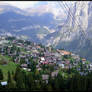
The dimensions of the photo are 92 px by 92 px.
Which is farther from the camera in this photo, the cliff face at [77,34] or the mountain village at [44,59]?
the cliff face at [77,34]

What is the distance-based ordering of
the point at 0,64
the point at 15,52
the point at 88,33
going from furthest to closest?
the point at 88,33, the point at 15,52, the point at 0,64

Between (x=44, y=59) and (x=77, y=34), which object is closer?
(x=44, y=59)

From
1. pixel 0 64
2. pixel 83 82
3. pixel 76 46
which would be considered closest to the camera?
pixel 83 82

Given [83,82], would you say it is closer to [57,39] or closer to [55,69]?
[55,69]

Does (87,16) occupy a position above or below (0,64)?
above

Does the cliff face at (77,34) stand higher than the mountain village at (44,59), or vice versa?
the cliff face at (77,34)

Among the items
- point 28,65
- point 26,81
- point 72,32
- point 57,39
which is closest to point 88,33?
point 72,32

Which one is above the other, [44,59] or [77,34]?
[77,34]

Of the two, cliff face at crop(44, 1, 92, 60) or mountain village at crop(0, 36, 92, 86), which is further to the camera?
cliff face at crop(44, 1, 92, 60)

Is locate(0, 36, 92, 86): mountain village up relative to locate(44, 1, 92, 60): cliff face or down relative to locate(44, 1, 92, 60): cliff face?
down

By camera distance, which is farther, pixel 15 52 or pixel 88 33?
pixel 88 33

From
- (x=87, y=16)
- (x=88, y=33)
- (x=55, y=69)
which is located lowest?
(x=55, y=69)
